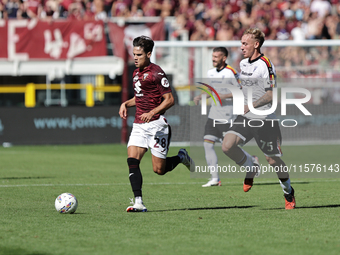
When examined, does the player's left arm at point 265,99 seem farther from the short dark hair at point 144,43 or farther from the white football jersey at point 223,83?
the white football jersey at point 223,83

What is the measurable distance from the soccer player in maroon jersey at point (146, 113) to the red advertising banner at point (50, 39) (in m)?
12.8

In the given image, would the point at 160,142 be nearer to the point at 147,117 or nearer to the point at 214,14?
the point at 147,117

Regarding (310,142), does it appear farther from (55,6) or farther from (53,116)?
(55,6)

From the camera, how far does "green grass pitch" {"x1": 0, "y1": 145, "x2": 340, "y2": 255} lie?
18.1ft

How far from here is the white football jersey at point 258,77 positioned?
766 centimetres

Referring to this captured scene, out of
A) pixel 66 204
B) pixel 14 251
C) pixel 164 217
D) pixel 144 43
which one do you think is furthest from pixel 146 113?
pixel 14 251

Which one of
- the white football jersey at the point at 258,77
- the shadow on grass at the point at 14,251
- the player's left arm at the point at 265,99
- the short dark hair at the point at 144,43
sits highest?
the short dark hair at the point at 144,43

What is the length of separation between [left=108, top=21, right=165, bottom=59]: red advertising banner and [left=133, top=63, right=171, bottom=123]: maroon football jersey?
1235 cm

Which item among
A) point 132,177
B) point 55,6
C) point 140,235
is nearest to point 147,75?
point 132,177

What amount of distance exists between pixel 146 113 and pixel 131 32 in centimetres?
1295

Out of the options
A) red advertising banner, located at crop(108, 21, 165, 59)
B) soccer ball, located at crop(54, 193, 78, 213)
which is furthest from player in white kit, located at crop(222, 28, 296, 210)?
red advertising banner, located at crop(108, 21, 165, 59)

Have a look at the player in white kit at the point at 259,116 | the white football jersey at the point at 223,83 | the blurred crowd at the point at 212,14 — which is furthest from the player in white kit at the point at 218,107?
the blurred crowd at the point at 212,14

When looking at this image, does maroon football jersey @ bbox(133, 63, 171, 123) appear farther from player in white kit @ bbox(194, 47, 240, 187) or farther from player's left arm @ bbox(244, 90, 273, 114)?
player in white kit @ bbox(194, 47, 240, 187)

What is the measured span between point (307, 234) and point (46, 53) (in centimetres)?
1571
